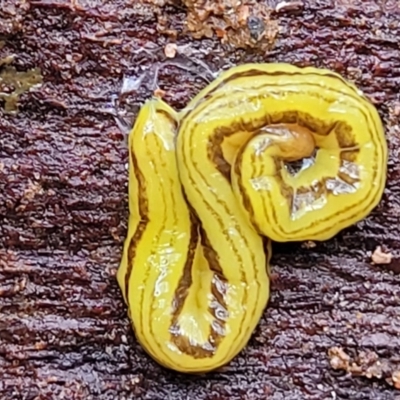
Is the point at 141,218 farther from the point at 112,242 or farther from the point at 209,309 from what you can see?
the point at 209,309

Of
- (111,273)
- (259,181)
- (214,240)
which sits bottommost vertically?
(111,273)

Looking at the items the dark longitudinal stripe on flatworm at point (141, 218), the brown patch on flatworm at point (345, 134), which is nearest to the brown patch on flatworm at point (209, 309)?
the dark longitudinal stripe on flatworm at point (141, 218)

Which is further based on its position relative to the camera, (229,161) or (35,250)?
(35,250)

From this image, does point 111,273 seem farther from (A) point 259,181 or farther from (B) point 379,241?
(B) point 379,241

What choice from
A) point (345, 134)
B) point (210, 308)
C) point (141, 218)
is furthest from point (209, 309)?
point (345, 134)

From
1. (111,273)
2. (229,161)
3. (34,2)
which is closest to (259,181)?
(229,161)

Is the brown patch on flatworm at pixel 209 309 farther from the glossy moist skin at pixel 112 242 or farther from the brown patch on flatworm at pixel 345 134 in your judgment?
the brown patch on flatworm at pixel 345 134
